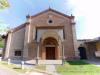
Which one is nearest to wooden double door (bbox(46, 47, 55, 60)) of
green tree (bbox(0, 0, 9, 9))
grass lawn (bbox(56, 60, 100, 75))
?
grass lawn (bbox(56, 60, 100, 75))

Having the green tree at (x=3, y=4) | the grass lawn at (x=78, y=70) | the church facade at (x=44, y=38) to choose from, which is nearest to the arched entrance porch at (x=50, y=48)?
the church facade at (x=44, y=38)

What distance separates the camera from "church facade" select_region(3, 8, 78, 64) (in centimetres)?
2822

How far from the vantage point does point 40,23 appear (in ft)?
100.0

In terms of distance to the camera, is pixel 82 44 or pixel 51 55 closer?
pixel 51 55

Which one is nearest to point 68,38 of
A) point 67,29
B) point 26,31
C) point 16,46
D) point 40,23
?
point 67,29

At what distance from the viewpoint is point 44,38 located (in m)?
28.5

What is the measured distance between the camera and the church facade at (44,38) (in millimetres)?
28219

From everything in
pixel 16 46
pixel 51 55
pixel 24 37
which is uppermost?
pixel 24 37

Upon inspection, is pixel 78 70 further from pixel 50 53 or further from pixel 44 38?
pixel 44 38

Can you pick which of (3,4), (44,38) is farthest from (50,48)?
(3,4)

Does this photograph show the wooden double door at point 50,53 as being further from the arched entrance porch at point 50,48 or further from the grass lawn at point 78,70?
the grass lawn at point 78,70

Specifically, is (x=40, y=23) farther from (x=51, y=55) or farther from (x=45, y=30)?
(x=51, y=55)

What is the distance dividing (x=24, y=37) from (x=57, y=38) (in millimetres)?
6850

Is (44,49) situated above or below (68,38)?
below
